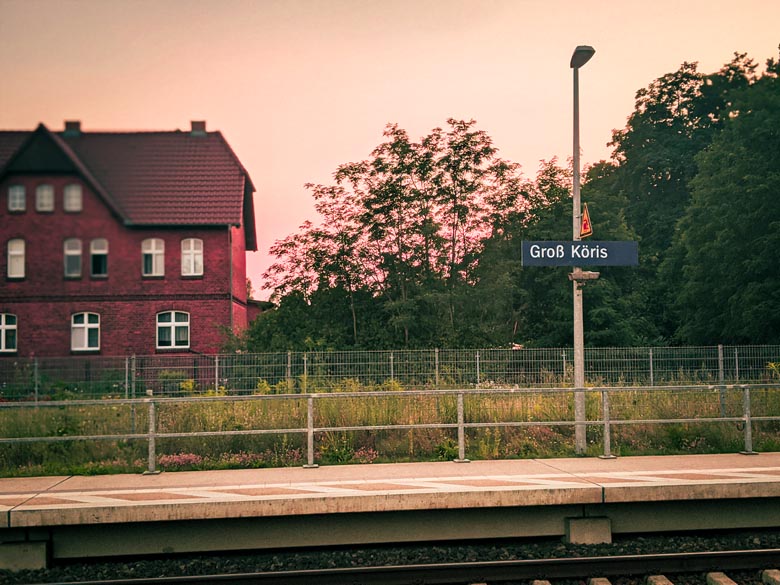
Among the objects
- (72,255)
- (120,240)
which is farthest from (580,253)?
(72,255)

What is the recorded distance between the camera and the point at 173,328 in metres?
33.2

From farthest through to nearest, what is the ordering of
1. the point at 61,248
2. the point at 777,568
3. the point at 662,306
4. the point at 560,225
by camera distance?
the point at 662,306
the point at 560,225
the point at 61,248
the point at 777,568

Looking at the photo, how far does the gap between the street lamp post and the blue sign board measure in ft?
0.65

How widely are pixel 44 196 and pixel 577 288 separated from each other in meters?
10.9

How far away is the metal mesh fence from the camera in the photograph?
744 inches

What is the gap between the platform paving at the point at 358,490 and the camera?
7859 millimetres

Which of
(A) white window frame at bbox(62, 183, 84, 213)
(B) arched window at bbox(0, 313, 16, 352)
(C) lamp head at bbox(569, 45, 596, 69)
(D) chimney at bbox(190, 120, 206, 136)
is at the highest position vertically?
(D) chimney at bbox(190, 120, 206, 136)

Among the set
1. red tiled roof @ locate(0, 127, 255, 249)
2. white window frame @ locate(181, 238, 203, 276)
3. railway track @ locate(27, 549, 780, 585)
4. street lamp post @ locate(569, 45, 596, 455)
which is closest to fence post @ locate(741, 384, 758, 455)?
street lamp post @ locate(569, 45, 596, 455)

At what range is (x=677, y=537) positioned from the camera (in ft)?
29.0

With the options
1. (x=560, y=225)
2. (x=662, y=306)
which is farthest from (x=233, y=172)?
(x=662, y=306)

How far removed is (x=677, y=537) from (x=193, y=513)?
17.9 ft

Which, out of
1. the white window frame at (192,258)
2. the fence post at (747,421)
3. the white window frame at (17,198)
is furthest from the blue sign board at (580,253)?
the white window frame at (192,258)

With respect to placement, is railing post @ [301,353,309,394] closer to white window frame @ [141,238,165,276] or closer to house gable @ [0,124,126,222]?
house gable @ [0,124,126,222]

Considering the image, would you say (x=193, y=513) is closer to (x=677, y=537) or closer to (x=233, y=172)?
(x=677, y=537)
